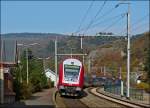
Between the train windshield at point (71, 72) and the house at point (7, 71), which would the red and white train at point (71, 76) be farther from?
the house at point (7, 71)

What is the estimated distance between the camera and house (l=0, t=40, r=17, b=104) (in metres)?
37.7

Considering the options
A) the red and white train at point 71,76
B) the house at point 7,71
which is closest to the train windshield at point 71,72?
the red and white train at point 71,76

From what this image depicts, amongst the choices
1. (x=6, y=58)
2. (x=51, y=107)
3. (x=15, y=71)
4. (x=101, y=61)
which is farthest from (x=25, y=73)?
(x=101, y=61)

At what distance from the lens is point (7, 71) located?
40906 mm

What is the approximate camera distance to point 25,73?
61.9 m

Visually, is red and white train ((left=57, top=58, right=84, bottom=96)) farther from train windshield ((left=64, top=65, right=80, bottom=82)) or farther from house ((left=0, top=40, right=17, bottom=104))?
house ((left=0, top=40, right=17, bottom=104))

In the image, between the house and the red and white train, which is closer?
the house

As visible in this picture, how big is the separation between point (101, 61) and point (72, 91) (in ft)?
452

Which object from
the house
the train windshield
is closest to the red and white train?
the train windshield

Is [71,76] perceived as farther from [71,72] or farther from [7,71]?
[7,71]

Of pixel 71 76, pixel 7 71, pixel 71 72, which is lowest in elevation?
pixel 71 76

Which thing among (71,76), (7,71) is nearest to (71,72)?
(71,76)

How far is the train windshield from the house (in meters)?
5.21

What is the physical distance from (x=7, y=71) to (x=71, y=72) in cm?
936
